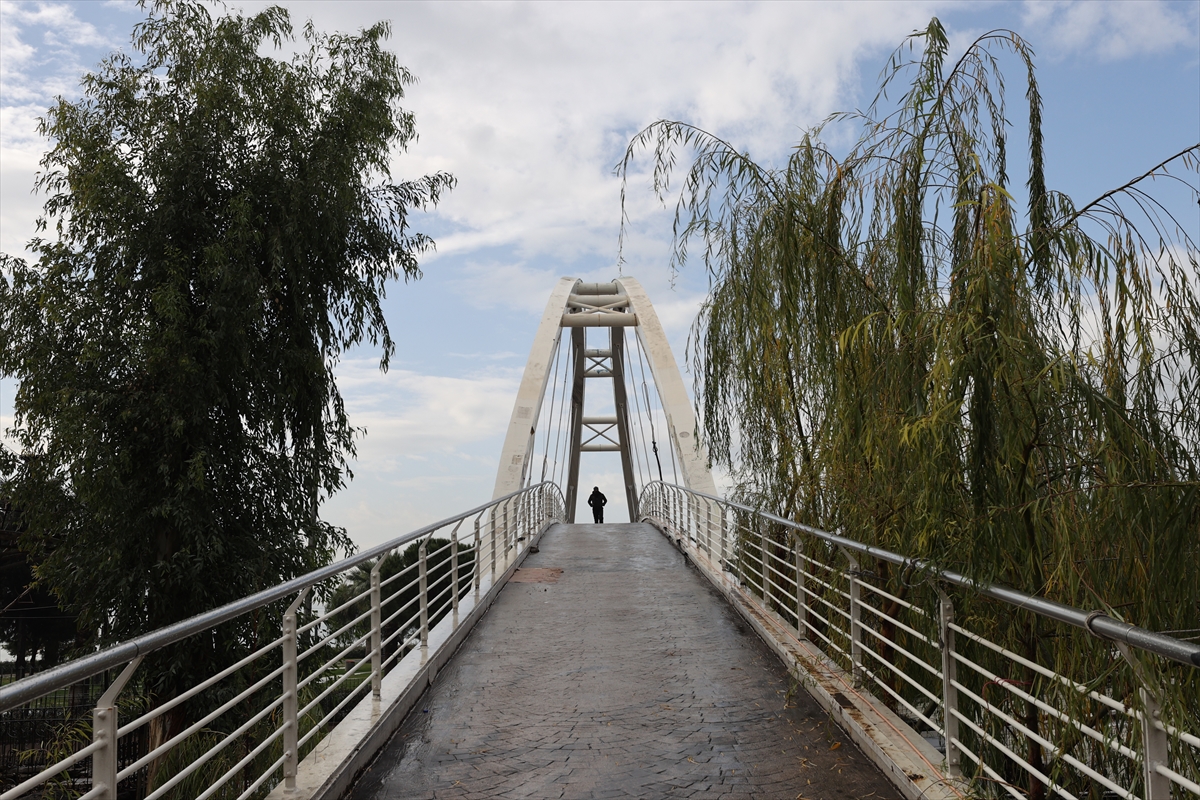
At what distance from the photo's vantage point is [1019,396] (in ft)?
9.67

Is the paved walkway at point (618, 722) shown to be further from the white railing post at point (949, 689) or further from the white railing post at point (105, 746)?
the white railing post at point (105, 746)

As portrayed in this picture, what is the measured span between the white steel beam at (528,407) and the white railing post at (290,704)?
15.0 m

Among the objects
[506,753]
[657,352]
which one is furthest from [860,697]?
[657,352]

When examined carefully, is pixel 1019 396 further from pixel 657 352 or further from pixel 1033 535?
pixel 657 352

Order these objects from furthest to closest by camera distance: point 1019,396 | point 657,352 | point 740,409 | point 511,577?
point 657,352 → point 511,577 → point 740,409 → point 1019,396

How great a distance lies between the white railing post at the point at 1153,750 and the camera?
2504 millimetres

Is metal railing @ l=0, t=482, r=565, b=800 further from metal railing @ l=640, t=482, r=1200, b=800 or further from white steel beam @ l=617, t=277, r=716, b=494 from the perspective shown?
white steel beam @ l=617, t=277, r=716, b=494

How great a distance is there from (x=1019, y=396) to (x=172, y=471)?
11829 millimetres

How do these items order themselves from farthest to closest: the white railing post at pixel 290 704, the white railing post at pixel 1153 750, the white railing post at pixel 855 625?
the white railing post at pixel 855 625 → the white railing post at pixel 290 704 → the white railing post at pixel 1153 750

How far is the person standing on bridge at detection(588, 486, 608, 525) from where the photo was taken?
3019 cm

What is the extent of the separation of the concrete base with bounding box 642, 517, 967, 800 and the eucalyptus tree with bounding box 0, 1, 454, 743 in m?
7.26

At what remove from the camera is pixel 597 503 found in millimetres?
30234

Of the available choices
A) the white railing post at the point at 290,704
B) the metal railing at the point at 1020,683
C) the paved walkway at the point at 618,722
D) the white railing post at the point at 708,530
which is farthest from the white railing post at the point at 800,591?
the white railing post at the point at 708,530

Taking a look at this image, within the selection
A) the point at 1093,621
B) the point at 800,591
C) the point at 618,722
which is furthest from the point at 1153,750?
the point at 800,591
